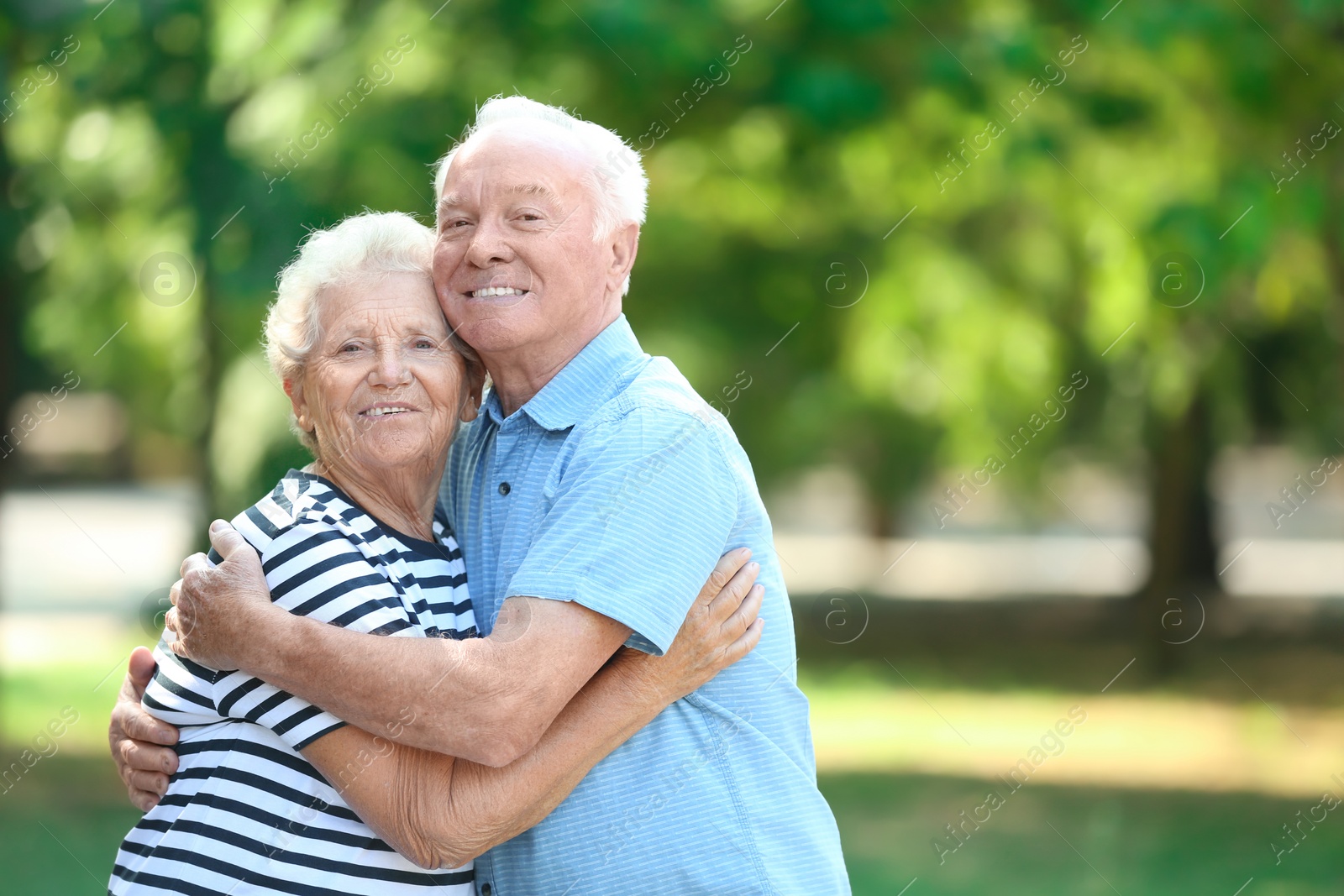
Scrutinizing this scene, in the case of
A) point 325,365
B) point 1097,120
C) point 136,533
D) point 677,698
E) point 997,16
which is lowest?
point 677,698

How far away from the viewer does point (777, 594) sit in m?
2.62

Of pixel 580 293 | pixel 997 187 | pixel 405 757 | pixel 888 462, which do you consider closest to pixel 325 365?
pixel 580 293

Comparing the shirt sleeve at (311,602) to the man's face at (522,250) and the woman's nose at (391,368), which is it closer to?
the woman's nose at (391,368)

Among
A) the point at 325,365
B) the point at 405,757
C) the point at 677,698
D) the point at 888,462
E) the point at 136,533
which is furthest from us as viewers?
the point at 136,533

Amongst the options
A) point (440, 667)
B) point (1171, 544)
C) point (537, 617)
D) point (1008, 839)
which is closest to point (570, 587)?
point (537, 617)

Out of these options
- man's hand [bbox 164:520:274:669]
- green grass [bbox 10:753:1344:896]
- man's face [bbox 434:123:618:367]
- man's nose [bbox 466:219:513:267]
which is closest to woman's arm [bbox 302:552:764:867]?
man's hand [bbox 164:520:274:669]

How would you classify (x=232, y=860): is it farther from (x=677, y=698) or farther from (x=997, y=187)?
(x=997, y=187)

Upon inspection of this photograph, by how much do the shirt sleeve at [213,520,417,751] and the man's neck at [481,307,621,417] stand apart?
483 mm

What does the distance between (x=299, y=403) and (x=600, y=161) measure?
75 centimetres

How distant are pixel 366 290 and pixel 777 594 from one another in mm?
964

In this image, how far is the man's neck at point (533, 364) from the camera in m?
2.64

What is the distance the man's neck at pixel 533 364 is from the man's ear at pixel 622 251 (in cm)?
10

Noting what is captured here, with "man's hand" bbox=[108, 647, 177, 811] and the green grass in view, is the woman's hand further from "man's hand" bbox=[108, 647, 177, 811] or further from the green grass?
the green grass

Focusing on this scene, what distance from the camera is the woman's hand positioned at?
2.35m
